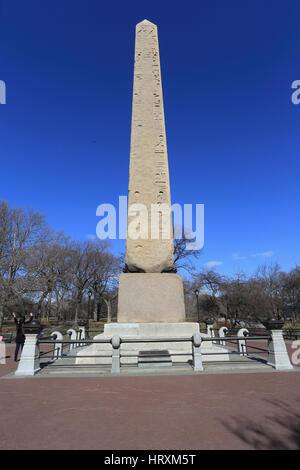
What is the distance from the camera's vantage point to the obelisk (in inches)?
315

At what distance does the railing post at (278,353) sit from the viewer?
6.83 m

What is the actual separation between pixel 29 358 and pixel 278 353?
6527 mm

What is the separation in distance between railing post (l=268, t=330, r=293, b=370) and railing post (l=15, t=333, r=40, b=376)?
20.5 ft

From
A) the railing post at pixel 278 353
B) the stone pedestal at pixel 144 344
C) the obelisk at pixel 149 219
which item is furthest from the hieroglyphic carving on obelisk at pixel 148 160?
the railing post at pixel 278 353

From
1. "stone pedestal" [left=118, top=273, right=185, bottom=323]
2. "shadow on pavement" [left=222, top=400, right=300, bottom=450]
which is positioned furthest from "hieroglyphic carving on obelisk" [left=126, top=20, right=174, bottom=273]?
"shadow on pavement" [left=222, top=400, right=300, bottom=450]

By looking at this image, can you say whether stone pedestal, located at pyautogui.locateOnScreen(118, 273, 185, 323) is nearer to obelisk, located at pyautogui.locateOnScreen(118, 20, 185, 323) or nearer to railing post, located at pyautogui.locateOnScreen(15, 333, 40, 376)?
obelisk, located at pyautogui.locateOnScreen(118, 20, 185, 323)

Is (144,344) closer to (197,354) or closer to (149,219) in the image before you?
(197,354)

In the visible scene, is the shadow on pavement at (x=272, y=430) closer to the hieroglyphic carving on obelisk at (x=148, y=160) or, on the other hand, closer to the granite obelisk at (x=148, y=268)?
the granite obelisk at (x=148, y=268)

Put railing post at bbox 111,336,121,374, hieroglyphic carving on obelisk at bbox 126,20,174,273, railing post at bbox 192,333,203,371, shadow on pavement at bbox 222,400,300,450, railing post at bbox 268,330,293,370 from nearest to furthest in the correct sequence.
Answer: shadow on pavement at bbox 222,400,300,450 < railing post at bbox 111,336,121,374 < railing post at bbox 192,333,203,371 < railing post at bbox 268,330,293,370 < hieroglyphic carving on obelisk at bbox 126,20,174,273

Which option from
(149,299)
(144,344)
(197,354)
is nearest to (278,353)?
(197,354)

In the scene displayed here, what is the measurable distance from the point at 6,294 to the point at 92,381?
20.9 metres

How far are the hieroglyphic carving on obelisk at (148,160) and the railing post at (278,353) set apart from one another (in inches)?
138

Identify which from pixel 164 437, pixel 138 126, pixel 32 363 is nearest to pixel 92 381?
pixel 32 363

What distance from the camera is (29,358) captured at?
669 cm
